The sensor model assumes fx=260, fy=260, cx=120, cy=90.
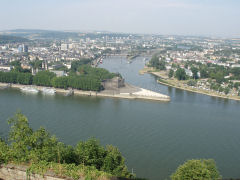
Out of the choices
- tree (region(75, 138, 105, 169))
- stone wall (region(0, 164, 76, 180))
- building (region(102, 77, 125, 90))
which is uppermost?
stone wall (region(0, 164, 76, 180))

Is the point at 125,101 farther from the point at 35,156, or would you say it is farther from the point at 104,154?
the point at 35,156

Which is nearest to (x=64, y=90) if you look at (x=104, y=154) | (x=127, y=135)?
(x=127, y=135)

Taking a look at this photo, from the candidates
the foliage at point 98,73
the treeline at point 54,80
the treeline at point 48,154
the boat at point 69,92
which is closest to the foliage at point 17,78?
the treeline at point 54,80

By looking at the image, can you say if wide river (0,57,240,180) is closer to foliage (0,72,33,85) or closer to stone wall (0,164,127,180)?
foliage (0,72,33,85)

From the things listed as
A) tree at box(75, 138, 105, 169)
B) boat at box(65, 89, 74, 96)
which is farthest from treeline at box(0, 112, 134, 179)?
boat at box(65, 89, 74, 96)

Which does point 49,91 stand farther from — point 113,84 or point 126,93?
point 126,93

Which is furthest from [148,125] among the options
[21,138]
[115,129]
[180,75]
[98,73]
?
[180,75]
